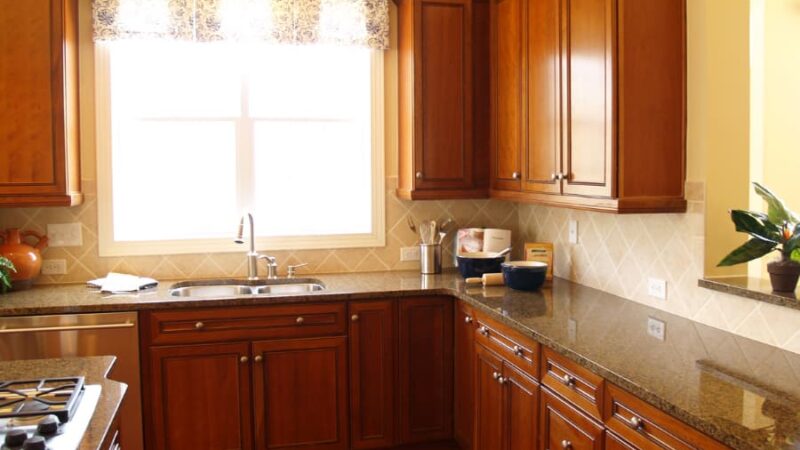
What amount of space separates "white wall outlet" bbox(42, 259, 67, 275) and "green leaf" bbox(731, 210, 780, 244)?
3.22 m

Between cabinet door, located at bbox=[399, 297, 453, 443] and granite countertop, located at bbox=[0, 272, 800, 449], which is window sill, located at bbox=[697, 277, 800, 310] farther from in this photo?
cabinet door, located at bbox=[399, 297, 453, 443]

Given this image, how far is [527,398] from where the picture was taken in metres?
2.81

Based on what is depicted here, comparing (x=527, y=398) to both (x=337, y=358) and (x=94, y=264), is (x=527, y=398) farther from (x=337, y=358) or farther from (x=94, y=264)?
(x=94, y=264)

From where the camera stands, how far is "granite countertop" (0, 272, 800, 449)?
179 cm

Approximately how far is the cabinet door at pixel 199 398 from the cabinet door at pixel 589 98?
175 cm

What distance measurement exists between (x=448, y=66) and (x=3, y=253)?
7.93 feet

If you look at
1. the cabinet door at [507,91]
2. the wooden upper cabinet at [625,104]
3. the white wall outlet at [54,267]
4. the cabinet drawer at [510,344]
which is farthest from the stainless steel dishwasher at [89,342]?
the wooden upper cabinet at [625,104]

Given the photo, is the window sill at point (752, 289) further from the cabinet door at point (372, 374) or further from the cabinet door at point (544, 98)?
the cabinet door at point (372, 374)

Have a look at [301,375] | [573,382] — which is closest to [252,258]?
[301,375]

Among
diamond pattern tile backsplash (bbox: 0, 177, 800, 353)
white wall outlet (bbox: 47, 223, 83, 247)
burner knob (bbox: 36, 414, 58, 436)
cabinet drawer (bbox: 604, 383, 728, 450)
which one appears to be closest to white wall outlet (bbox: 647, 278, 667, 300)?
diamond pattern tile backsplash (bbox: 0, 177, 800, 353)

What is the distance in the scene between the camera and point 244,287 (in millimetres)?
3973

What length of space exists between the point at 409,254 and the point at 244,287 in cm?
96

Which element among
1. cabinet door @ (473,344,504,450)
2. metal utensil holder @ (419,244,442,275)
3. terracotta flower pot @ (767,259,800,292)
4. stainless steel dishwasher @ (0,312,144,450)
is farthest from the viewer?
metal utensil holder @ (419,244,442,275)

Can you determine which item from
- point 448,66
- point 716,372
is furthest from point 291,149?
point 716,372
